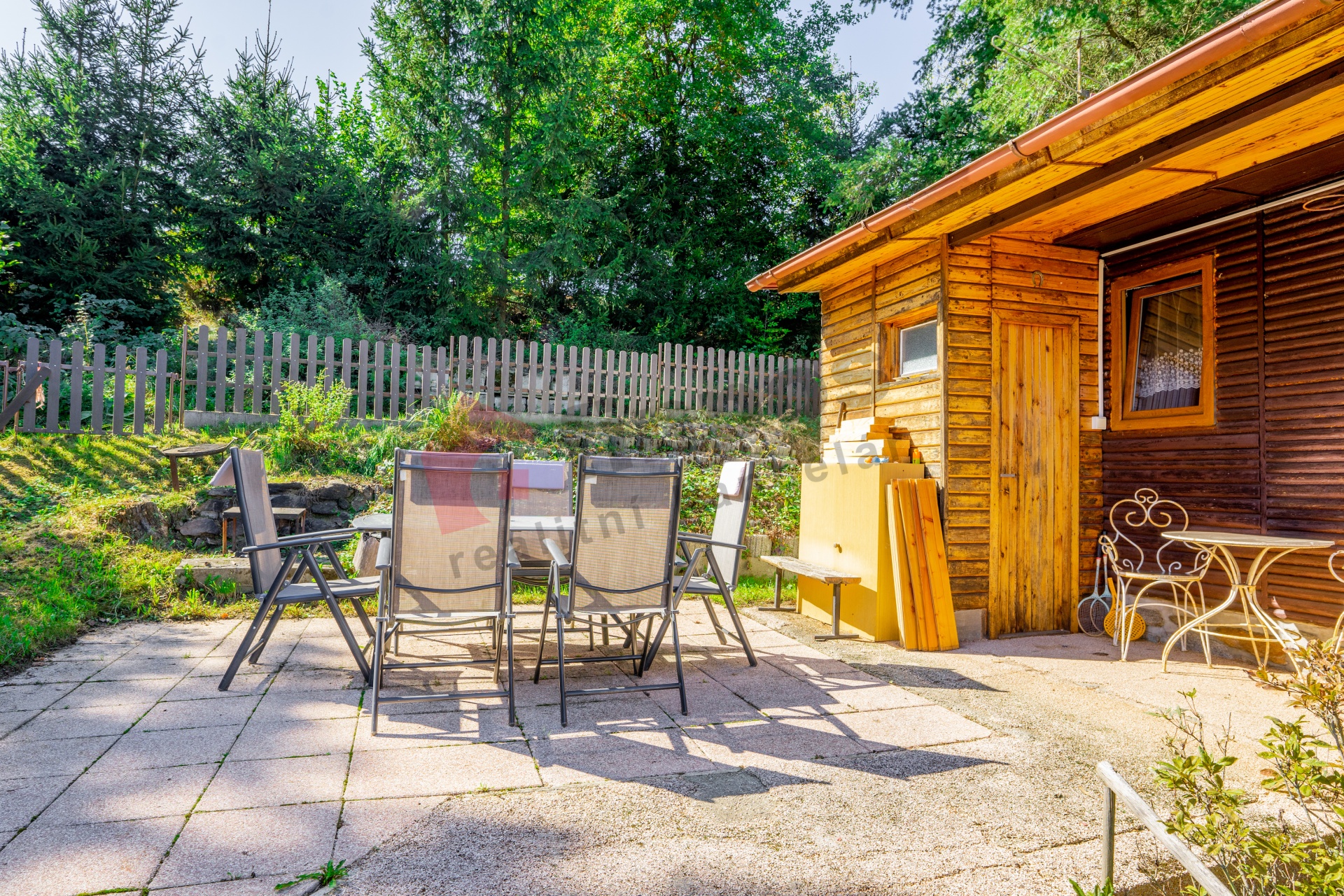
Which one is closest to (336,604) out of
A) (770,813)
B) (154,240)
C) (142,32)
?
(770,813)

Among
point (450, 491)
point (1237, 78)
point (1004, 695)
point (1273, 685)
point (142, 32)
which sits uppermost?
point (142, 32)

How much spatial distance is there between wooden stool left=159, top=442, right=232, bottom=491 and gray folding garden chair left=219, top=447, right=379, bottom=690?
3603mm

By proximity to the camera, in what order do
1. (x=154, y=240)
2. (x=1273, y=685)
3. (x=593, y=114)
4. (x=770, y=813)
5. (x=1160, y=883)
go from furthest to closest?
(x=593, y=114)
(x=154, y=240)
(x=770, y=813)
(x=1160, y=883)
(x=1273, y=685)

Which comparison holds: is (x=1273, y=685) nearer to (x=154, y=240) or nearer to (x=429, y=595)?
(x=429, y=595)

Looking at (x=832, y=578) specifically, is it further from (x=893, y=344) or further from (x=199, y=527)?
(x=199, y=527)

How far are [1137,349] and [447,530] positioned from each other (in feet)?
17.7

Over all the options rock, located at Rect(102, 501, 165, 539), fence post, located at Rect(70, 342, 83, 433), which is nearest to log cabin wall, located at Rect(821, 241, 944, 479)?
rock, located at Rect(102, 501, 165, 539)

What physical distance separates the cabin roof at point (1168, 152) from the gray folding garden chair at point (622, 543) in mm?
2533

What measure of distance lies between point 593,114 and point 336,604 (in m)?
15.8

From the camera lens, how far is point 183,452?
22.4 feet

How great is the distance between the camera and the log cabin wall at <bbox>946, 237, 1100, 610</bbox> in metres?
5.16

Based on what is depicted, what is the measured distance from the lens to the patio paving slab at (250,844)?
6.53ft

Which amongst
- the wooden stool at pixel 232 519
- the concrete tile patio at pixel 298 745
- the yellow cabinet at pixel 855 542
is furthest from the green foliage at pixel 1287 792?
the wooden stool at pixel 232 519

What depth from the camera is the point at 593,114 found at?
1697 cm
